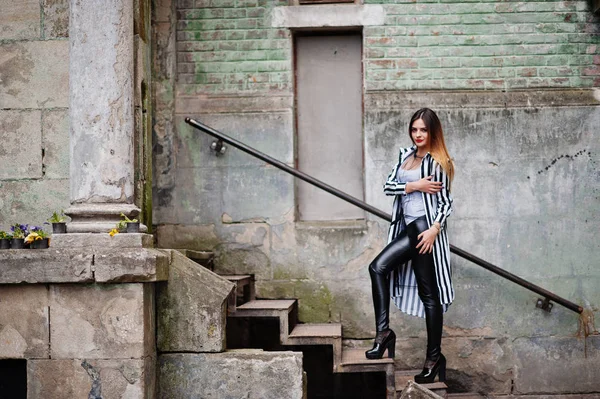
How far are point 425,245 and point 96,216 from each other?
2276 millimetres

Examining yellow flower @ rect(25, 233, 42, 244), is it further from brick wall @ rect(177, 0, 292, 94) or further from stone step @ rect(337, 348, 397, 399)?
stone step @ rect(337, 348, 397, 399)

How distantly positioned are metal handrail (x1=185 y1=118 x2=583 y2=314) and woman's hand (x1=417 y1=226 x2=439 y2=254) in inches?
31.2

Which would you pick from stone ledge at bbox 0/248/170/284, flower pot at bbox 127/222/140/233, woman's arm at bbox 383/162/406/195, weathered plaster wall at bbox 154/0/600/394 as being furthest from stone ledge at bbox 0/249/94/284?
woman's arm at bbox 383/162/406/195

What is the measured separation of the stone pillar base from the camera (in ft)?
17.6

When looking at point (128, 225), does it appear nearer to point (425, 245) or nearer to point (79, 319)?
point (79, 319)

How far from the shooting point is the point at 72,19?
5582 mm

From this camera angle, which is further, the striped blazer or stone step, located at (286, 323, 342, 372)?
stone step, located at (286, 323, 342, 372)

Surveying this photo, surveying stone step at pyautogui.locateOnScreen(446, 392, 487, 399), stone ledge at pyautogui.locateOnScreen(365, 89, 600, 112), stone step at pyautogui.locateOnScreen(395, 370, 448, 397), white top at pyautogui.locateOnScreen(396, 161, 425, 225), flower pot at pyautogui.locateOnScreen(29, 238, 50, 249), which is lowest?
stone step at pyautogui.locateOnScreen(446, 392, 487, 399)

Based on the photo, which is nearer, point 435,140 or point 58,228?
point 58,228

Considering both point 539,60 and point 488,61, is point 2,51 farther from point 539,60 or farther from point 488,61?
point 539,60

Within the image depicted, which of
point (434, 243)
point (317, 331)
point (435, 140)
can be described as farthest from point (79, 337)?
point (435, 140)

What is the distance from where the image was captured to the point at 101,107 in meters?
5.52

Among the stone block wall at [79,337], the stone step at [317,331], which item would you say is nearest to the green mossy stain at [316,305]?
the stone step at [317,331]

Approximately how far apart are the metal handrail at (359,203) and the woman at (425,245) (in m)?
0.68
